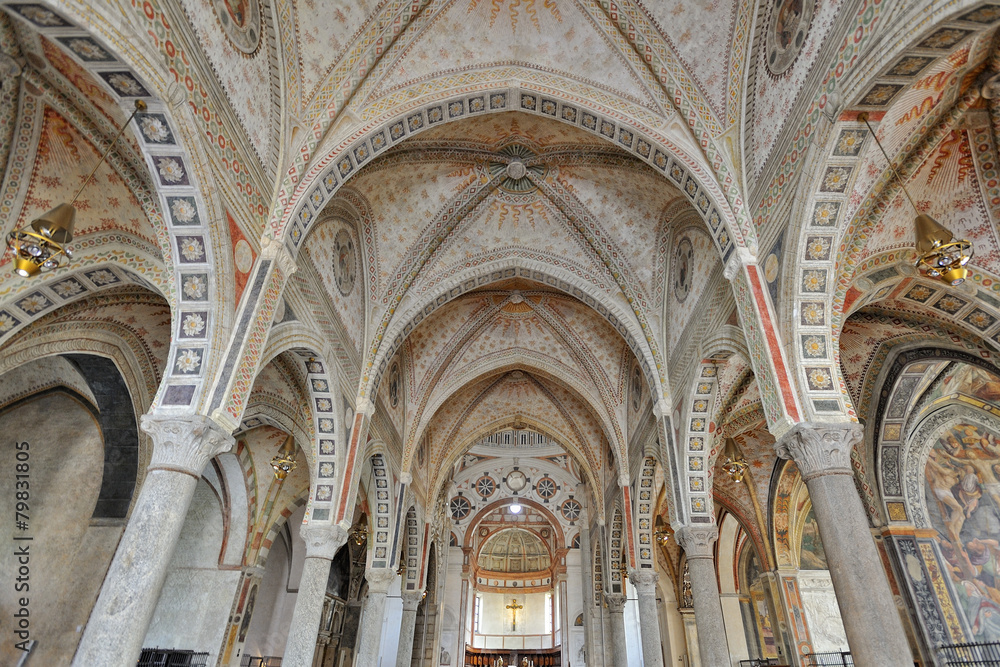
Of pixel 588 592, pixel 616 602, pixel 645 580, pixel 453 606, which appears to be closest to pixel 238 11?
pixel 645 580

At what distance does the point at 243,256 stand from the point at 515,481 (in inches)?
866

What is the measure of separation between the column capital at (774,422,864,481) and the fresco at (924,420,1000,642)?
7.13 meters

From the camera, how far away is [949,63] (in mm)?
5426

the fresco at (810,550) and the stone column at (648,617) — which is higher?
the fresco at (810,550)

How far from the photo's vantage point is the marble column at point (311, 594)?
9164 millimetres

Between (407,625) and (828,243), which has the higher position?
(828,243)

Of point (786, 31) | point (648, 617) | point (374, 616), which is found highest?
A: point (786, 31)

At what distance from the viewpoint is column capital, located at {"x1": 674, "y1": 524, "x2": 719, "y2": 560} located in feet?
33.4

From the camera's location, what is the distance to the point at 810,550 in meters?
15.5

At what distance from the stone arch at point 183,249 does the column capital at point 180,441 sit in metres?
0.23

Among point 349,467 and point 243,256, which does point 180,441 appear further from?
point 349,467

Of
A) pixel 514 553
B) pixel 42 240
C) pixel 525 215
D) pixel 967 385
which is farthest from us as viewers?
pixel 514 553

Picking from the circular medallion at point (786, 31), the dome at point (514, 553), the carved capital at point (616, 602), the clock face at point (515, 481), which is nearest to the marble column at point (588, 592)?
the carved capital at point (616, 602)

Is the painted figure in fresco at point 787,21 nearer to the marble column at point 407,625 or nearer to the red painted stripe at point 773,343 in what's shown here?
the red painted stripe at point 773,343
